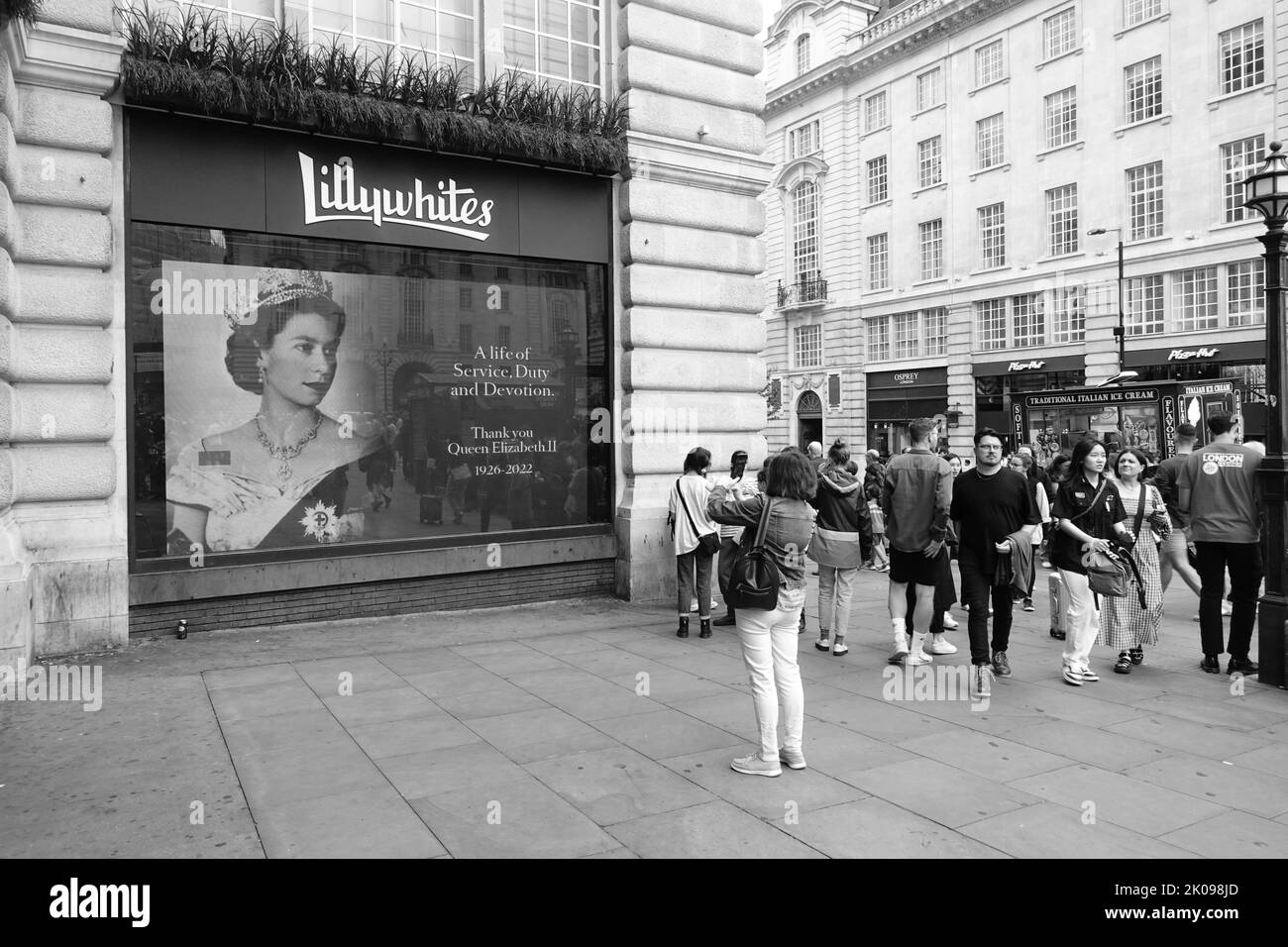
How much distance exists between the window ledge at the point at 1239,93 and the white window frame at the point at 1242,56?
85 millimetres

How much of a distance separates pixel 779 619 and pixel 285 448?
6578mm

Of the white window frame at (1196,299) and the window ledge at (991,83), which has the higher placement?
the window ledge at (991,83)

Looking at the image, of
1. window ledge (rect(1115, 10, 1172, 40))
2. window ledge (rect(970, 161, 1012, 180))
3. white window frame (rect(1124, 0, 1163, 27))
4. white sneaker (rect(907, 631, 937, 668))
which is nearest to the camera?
white sneaker (rect(907, 631, 937, 668))

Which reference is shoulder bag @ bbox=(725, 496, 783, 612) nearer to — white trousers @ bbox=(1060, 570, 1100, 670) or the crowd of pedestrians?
the crowd of pedestrians

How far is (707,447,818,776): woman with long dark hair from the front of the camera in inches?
223

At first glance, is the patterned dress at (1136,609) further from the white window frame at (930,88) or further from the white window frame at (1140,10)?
the white window frame at (930,88)

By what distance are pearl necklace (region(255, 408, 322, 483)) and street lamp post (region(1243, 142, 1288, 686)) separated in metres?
9.24

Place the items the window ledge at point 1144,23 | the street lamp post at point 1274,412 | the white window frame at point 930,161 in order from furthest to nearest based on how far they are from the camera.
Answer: the white window frame at point 930,161 → the window ledge at point 1144,23 → the street lamp post at point 1274,412

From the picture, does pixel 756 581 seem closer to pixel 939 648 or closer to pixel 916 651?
pixel 916 651

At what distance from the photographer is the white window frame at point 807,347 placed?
50.2 meters

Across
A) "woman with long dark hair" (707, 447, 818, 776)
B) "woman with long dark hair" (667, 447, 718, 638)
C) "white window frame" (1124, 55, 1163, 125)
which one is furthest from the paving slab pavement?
"white window frame" (1124, 55, 1163, 125)

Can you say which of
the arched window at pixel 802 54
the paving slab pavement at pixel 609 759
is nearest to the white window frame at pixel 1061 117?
the arched window at pixel 802 54

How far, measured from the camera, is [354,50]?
32.0ft

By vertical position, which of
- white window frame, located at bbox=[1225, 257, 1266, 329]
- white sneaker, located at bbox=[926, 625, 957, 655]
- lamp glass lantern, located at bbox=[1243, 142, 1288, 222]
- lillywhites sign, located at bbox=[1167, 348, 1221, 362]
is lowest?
white sneaker, located at bbox=[926, 625, 957, 655]
